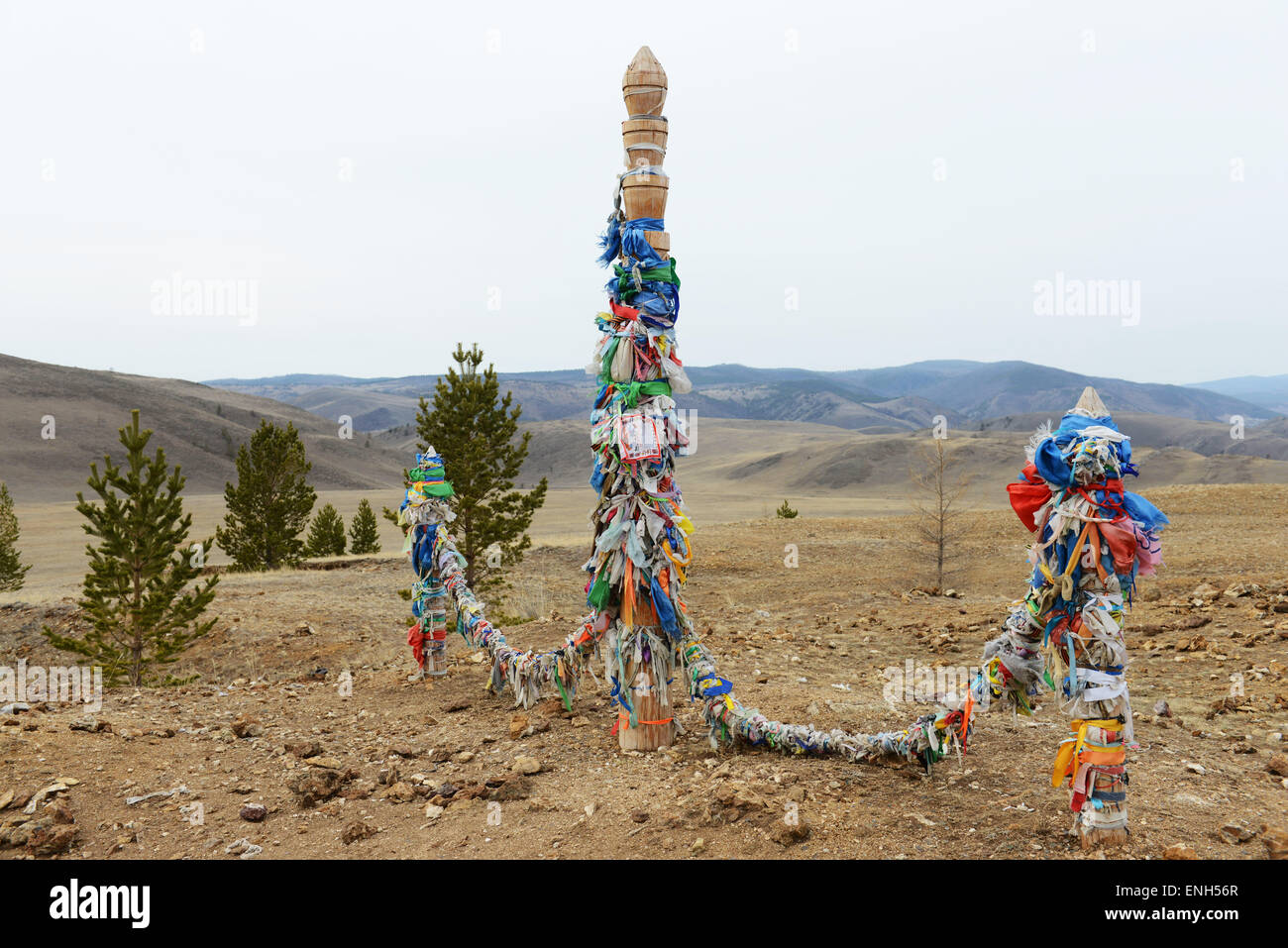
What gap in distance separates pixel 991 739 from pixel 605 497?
3594mm

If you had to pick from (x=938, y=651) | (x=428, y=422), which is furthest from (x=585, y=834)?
(x=428, y=422)

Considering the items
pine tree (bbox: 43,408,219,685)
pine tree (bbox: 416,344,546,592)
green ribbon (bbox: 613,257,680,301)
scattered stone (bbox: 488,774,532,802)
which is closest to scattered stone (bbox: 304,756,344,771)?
scattered stone (bbox: 488,774,532,802)

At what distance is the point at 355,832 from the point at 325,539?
79.5 feet

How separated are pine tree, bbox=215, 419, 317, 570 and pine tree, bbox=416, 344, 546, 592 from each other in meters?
10.5

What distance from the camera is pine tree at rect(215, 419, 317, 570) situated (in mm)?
24094

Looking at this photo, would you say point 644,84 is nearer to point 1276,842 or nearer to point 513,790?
point 513,790

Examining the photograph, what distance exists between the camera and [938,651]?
402 inches

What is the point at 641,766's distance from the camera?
19.8 feet

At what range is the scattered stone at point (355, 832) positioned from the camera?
16.8ft

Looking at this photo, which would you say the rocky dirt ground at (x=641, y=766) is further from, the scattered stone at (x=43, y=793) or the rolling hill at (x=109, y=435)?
the rolling hill at (x=109, y=435)

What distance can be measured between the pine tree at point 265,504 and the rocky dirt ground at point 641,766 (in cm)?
1284

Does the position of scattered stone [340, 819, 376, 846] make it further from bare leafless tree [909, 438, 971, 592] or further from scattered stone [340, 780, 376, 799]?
bare leafless tree [909, 438, 971, 592]

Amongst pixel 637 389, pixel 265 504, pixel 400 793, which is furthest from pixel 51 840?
pixel 265 504

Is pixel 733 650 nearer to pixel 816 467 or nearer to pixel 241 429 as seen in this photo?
pixel 816 467
